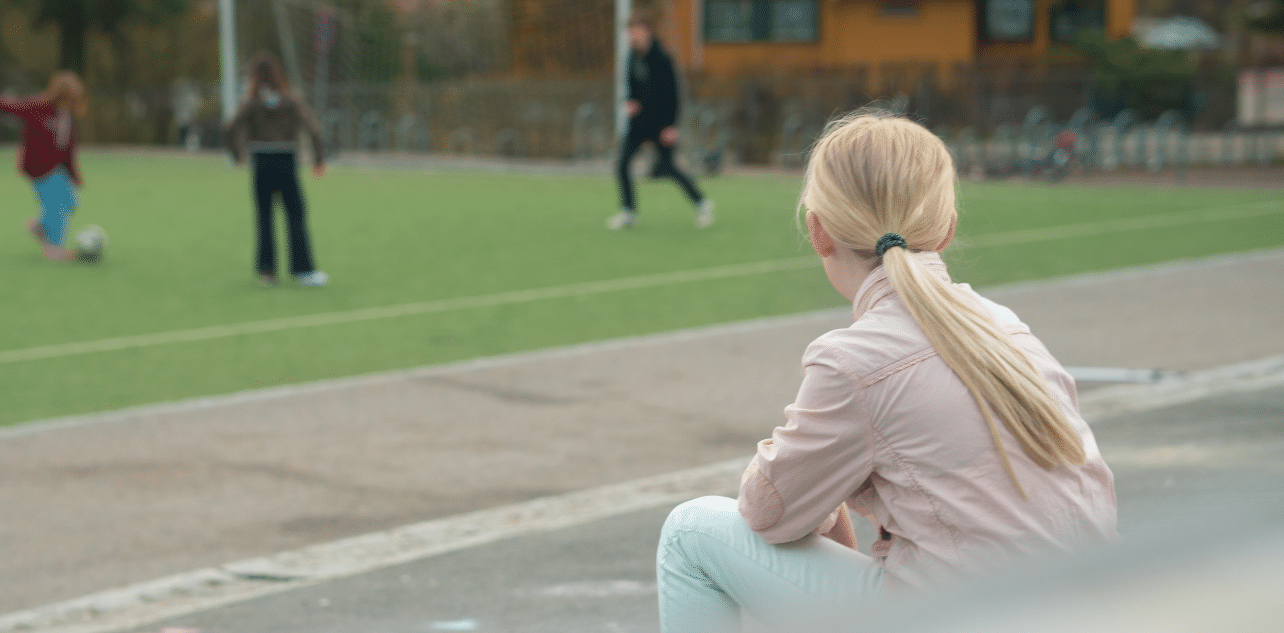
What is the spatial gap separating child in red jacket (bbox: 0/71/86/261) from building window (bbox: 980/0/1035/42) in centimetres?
3078

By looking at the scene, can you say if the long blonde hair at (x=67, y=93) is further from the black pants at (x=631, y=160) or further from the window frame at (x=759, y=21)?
the window frame at (x=759, y=21)

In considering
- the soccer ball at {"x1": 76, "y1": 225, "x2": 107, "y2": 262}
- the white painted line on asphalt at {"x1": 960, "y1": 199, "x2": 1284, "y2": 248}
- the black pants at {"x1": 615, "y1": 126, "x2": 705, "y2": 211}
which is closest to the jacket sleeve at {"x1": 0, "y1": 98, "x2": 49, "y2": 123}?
the soccer ball at {"x1": 76, "y1": 225, "x2": 107, "y2": 262}

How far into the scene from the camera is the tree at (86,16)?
149 ft

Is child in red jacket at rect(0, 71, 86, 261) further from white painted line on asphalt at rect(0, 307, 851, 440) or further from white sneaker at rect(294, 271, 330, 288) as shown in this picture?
white painted line on asphalt at rect(0, 307, 851, 440)

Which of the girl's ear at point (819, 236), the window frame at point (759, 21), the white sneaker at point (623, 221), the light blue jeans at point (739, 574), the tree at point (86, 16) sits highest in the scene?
the tree at point (86, 16)

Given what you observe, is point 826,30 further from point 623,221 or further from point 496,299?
point 496,299

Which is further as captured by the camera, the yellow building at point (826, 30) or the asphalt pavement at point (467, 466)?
the yellow building at point (826, 30)

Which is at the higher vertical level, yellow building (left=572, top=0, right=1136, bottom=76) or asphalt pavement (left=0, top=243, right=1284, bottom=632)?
yellow building (left=572, top=0, right=1136, bottom=76)

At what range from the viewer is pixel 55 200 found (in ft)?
43.6

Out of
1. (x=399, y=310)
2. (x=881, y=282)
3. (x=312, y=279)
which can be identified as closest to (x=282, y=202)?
(x=312, y=279)

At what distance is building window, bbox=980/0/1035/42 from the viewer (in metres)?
40.2

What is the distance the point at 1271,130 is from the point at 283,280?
17874 millimetres

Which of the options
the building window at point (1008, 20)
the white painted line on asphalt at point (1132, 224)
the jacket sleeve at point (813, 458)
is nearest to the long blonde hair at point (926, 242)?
the jacket sleeve at point (813, 458)

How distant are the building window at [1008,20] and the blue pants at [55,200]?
3079cm
